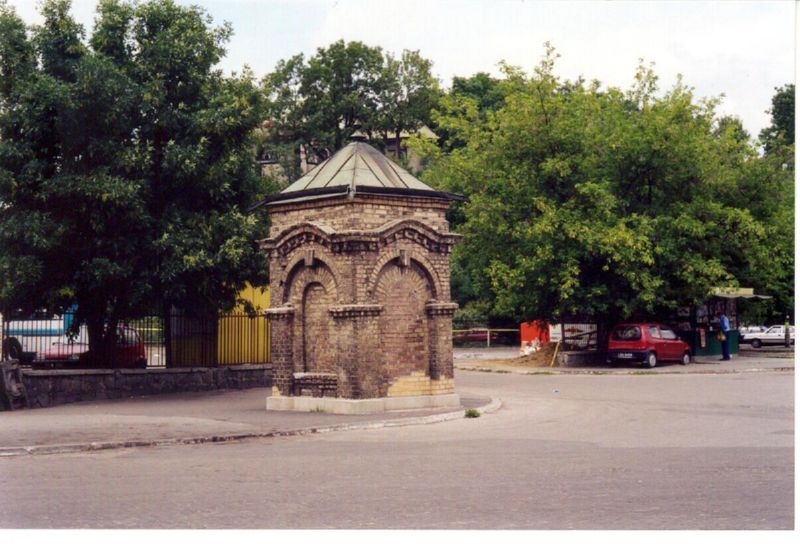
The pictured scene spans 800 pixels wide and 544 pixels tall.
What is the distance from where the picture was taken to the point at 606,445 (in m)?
15.0

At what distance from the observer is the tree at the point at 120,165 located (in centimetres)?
2330

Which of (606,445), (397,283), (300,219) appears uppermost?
(300,219)

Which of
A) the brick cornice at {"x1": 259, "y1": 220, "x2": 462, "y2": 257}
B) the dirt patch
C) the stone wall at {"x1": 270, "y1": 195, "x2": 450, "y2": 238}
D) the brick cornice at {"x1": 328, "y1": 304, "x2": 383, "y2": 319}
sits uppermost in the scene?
the stone wall at {"x1": 270, "y1": 195, "x2": 450, "y2": 238}

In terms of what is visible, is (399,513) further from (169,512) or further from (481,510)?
(169,512)

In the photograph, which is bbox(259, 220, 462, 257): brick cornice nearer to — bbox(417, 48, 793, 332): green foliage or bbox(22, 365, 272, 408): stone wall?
bbox(22, 365, 272, 408): stone wall

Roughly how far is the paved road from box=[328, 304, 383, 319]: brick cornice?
263 centimetres

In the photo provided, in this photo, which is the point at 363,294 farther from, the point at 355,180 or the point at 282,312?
the point at 355,180

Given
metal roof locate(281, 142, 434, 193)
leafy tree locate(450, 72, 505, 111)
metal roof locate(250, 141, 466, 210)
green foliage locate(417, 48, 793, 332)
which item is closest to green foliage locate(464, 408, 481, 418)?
metal roof locate(250, 141, 466, 210)

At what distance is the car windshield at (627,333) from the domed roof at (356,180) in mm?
16158

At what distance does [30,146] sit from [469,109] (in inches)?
853

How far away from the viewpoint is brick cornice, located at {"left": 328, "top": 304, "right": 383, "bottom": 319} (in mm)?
19781

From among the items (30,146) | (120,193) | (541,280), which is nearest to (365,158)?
(120,193)

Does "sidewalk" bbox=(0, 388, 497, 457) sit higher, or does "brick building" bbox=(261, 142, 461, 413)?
"brick building" bbox=(261, 142, 461, 413)

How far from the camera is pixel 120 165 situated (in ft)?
78.2
